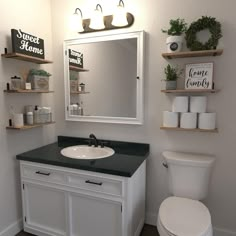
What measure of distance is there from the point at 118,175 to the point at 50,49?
1.59 meters

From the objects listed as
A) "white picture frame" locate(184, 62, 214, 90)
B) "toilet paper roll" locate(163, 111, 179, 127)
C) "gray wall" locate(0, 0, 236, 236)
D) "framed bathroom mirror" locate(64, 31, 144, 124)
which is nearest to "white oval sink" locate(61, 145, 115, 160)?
"gray wall" locate(0, 0, 236, 236)

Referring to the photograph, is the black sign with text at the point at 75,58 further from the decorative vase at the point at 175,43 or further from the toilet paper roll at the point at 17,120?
the decorative vase at the point at 175,43

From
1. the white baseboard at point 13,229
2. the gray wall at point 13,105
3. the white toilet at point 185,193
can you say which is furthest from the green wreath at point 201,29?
the white baseboard at point 13,229

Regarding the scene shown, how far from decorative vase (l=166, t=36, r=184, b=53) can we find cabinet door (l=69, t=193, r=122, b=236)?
1.32 meters

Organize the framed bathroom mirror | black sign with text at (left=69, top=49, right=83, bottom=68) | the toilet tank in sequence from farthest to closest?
black sign with text at (left=69, top=49, right=83, bottom=68), the framed bathroom mirror, the toilet tank

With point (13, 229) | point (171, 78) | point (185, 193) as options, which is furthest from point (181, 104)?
point (13, 229)

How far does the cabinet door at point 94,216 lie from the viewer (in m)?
1.61

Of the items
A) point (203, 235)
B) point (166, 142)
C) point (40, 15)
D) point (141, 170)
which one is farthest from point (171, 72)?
point (40, 15)

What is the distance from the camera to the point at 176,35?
1.75 metres

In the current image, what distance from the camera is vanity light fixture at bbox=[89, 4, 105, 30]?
1.99 meters

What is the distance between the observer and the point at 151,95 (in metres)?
1.97

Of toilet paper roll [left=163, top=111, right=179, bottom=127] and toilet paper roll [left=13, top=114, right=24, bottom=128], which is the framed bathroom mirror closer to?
toilet paper roll [left=163, top=111, right=179, bottom=127]

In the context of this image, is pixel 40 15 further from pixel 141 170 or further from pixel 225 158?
pixel 225 158

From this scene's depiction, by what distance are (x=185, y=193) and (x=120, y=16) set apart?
1662 millimetres
